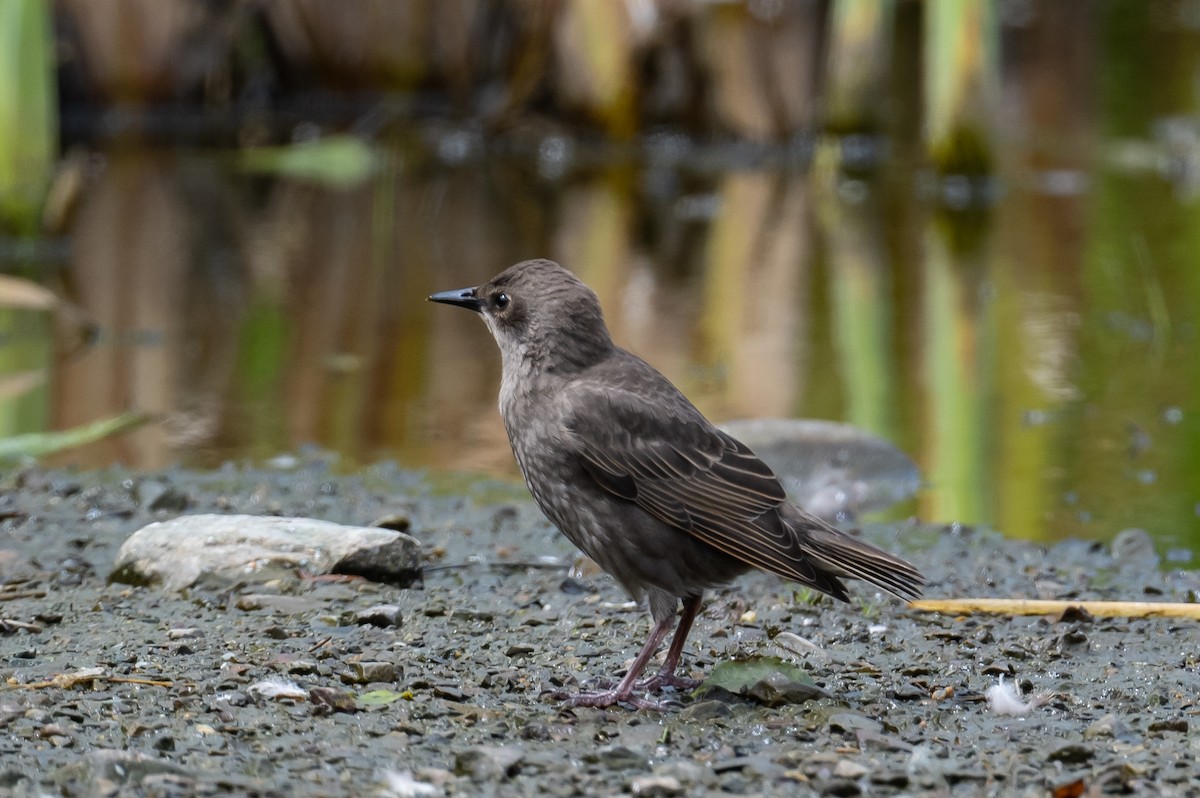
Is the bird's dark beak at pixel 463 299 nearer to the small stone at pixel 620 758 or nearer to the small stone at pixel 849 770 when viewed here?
the small stone at pixel 620 758

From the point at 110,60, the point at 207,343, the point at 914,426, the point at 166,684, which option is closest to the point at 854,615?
the point at 166,684

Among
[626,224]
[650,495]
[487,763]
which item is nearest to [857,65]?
[626,224]

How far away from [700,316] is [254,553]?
5733mm

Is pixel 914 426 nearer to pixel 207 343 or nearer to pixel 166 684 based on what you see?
pixel 207 343

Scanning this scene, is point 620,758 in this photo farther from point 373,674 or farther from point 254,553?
point 254,553

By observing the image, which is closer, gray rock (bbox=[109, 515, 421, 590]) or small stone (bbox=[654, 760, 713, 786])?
small stone (bbox=[654, 760, 713, 786])

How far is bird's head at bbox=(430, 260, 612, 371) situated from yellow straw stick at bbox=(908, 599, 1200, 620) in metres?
1.40

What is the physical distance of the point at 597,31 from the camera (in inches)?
613

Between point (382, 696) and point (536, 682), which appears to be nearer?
point (382, 696)

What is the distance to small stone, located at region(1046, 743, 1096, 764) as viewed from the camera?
12.5ft

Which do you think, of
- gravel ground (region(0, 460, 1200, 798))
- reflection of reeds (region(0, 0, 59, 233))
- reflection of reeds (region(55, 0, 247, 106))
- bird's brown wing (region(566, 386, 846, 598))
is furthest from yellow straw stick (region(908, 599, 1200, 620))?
reflection of reeds (region(55, 0, 247, 106))

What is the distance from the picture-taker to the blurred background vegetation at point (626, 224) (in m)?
8.20

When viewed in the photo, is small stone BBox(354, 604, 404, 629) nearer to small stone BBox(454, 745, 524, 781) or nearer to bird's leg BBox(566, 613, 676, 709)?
bird's leg BBox(566, 613, 676, 709)

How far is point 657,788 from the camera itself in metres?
3.56
